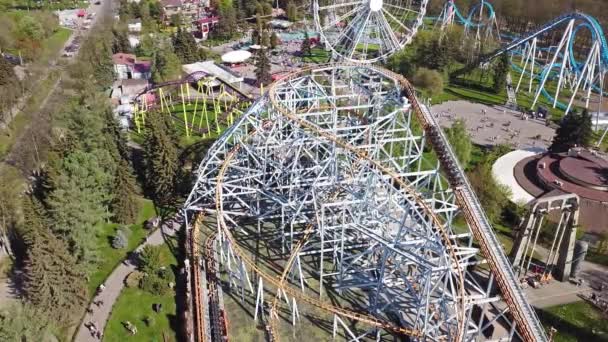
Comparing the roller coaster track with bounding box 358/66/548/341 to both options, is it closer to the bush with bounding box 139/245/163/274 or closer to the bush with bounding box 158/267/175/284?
the bush with bounding box 158/267/175/284

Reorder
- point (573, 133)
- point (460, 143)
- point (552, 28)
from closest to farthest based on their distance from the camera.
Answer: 1. point (460, 143)
2. point (573, 133)
3. point (552, 28)

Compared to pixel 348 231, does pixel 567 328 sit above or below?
below

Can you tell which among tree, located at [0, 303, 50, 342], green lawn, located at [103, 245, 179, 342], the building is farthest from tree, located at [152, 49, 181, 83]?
tree, located at [0, 303, 50, 342]

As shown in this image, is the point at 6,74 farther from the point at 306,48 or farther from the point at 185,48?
the point at 306,48

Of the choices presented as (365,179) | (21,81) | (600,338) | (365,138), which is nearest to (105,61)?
(21,81)

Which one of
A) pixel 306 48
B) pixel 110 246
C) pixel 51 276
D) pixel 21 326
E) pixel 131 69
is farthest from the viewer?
pixel 306 48

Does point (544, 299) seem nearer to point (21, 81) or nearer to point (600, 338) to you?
point (600, 338)

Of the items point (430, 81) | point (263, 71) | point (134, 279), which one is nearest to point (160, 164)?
point (134, 279)
